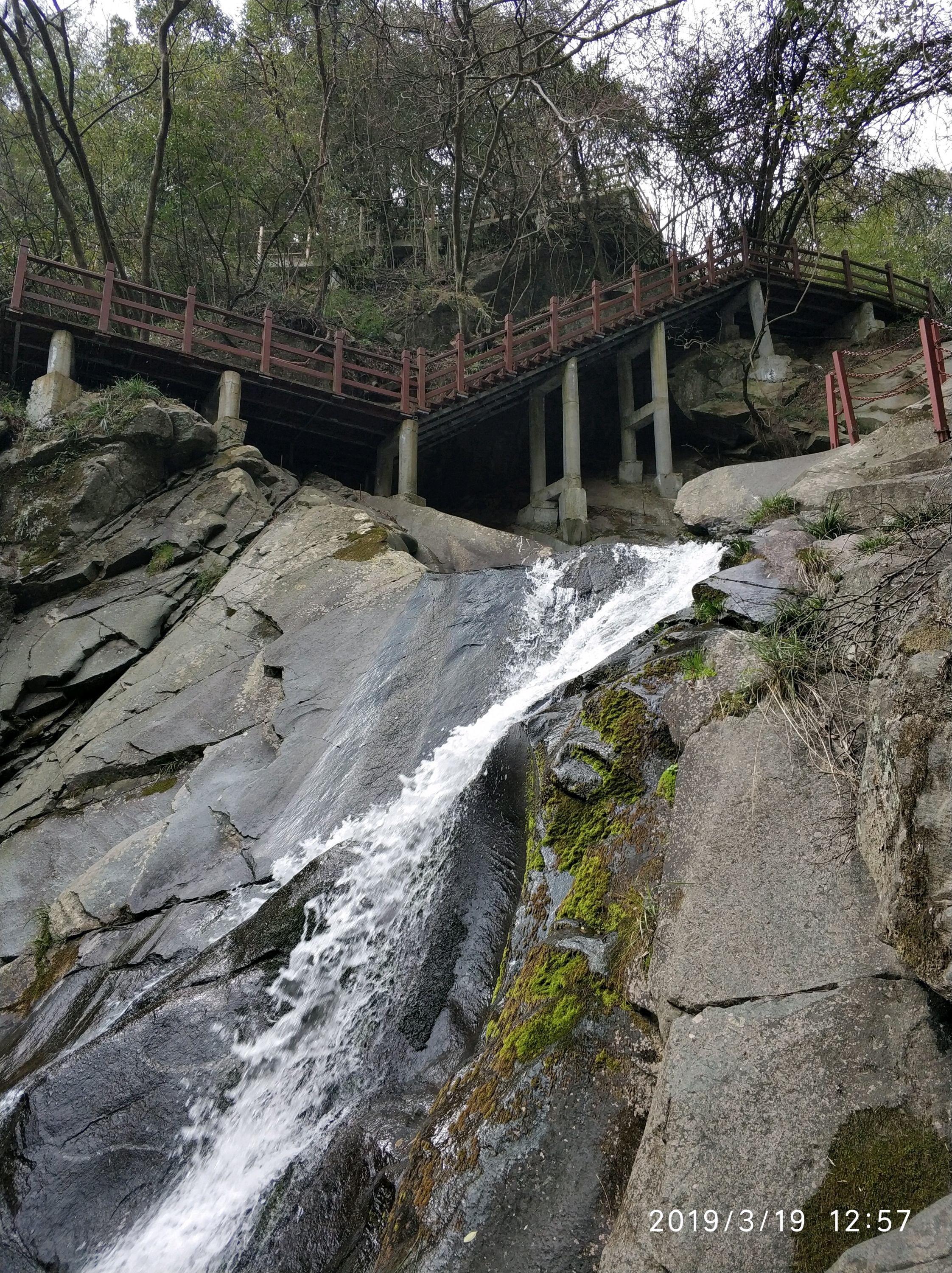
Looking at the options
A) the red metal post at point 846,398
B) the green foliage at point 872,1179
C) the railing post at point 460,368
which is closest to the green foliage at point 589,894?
the green foliage at point 872,1179

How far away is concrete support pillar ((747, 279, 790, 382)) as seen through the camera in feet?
60.4

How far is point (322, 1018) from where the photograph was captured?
5594 mm

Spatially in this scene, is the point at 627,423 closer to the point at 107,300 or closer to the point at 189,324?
the point at 189,324

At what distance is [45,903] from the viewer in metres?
8.48

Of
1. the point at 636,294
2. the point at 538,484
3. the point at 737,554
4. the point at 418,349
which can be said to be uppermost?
the point at 636,294

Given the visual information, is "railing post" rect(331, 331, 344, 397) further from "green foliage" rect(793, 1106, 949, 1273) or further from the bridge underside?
"green foliage" rect(793, 1106, 949, 1273)

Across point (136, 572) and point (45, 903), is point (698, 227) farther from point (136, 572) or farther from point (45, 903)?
point (45, 903)

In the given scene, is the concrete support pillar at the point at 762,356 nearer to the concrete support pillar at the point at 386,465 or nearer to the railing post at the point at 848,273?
the railing post at the point at 848,273

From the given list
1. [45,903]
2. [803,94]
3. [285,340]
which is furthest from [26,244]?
[803,94]

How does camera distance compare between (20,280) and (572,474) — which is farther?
→ (572,474)

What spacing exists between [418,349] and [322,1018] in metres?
13.5

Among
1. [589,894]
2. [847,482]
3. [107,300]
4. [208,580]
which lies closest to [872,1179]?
[589,894]

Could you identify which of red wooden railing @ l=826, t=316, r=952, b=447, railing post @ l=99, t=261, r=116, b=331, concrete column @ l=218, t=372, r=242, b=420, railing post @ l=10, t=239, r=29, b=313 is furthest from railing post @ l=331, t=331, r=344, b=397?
red wooden railing @ l=826, t=316, r=952, b=447

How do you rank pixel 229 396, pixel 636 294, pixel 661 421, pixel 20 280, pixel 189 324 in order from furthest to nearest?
1. pixel 636 294
2. pixel 661 421
3. pixel 189 324
4. pixel 229 396
5. pixel 20 280
